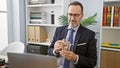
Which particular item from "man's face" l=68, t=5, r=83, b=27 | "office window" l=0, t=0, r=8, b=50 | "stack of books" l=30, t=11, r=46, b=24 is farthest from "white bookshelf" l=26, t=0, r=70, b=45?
"man's face" l=68, t=5, r=83, b=27

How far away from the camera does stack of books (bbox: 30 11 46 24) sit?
364 cm

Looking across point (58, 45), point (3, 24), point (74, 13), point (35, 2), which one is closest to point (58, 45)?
point (58, 45)

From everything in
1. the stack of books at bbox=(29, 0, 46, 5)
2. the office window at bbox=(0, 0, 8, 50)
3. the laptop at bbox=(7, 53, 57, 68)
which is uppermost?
the stack of books at bbox=(29, 0, 46, 5)

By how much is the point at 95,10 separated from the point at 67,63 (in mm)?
1867

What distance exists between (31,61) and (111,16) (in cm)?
199

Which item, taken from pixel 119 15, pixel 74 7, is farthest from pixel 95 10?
pixel 74 7

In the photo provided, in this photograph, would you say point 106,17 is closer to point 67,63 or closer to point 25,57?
point 67,63

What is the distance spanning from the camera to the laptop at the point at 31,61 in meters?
1.07

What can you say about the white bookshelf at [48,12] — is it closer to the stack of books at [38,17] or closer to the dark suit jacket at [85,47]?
the stack of books at [38,17]

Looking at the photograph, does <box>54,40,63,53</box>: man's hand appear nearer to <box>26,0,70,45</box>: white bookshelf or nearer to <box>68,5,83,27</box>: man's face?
<box>68,5,83,27</box>: man's face

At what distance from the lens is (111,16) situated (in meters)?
2.76

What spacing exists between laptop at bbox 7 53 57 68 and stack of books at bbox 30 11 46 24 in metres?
2.47

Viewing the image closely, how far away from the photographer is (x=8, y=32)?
381 centimetres

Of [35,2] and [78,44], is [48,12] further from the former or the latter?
[78,44]
